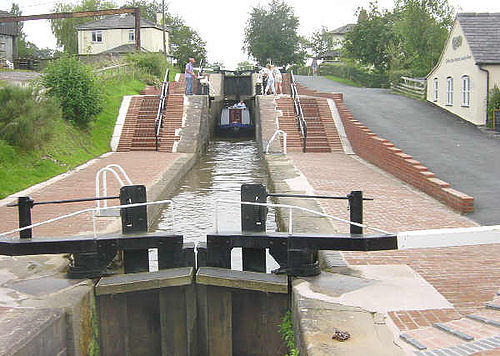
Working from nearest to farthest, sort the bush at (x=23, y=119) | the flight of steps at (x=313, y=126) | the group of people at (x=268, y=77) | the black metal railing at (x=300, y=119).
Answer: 1. the bush at (x=23, y=119)
2. the black metal railing at (x=300, y=119)
3. the flight of steps at (x=313, y=126)
4. the group of people at (x=268, y=77)

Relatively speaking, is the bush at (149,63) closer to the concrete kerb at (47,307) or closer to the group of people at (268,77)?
the group of people at (268,77)

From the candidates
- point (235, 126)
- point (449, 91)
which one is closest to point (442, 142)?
point (449, 91)

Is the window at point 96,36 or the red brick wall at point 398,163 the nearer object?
the red brick wall at point 398,163

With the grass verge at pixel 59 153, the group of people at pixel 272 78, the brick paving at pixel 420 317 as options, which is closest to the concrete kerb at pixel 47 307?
the brick paving at pixel 420 317

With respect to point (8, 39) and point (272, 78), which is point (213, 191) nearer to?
point (272, 78)

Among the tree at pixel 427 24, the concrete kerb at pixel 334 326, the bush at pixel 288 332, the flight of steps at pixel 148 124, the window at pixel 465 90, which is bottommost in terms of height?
the bush at pixel 288 332

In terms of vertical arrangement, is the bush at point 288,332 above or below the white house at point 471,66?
below

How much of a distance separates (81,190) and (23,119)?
3.88 meters

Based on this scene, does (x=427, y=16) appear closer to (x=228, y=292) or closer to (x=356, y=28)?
(x=356, y=28)

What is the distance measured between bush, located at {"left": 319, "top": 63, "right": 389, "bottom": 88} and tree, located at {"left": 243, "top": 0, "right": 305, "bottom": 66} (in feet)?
28.5

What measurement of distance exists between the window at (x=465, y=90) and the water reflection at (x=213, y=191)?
8.69 m

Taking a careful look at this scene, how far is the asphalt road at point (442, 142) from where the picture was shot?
43.7 ft

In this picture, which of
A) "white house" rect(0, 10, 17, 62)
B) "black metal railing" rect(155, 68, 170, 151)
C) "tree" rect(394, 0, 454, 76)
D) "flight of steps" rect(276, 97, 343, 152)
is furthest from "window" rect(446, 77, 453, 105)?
"white house" rect(0, 10, 17, 62)

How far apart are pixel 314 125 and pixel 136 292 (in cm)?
1804
